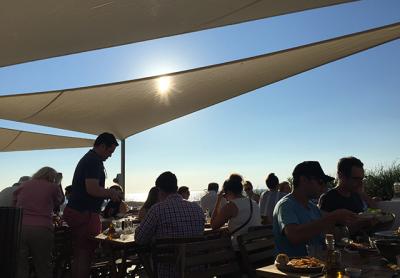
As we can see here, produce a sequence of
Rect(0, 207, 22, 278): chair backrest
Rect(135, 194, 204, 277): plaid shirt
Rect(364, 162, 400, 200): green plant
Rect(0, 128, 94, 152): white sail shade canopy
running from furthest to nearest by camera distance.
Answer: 1. Rect(0, 128, 94, 152): white sail shade canopy
2. Rect(364, 162, 400, 200): green plant
3. Rect(135, 194, 204, 277): plaid shirt
4. Rect(0, 207, 22, 278): chair backrest

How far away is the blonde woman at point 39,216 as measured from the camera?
11.8 feet

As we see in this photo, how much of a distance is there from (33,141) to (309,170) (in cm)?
937

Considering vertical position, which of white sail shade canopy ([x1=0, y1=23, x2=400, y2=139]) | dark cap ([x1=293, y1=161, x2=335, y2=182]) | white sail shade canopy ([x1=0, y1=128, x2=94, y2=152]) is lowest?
dark cap ([x1=293, y1=161, x2=335, y2=182])

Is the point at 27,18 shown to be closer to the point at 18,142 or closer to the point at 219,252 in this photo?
the point at 219,252

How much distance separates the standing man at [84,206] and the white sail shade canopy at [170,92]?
1911mm

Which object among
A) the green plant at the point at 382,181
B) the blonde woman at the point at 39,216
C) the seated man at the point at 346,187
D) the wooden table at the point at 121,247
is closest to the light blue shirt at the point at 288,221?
the seated man at the point at 346,187

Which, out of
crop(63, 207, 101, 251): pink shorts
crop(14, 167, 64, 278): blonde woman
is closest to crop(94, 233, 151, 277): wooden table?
crop(63, 207, 101, 251): pink shorts

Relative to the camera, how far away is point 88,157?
139 inches

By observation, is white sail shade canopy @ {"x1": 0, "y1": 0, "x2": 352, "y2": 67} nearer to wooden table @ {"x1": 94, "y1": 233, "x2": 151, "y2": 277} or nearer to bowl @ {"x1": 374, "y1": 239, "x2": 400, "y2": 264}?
wooden table @ {"x1": 94, "y1": 233, "x2": 151, "y2": 277}

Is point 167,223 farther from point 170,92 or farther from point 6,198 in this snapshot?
point 170,92

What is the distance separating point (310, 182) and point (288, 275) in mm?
872

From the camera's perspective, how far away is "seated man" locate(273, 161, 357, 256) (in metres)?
2.12

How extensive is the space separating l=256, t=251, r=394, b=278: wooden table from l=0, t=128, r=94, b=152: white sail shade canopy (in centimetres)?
828

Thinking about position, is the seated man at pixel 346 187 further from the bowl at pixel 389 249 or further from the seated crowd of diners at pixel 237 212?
the bowl at pixel 389 249
